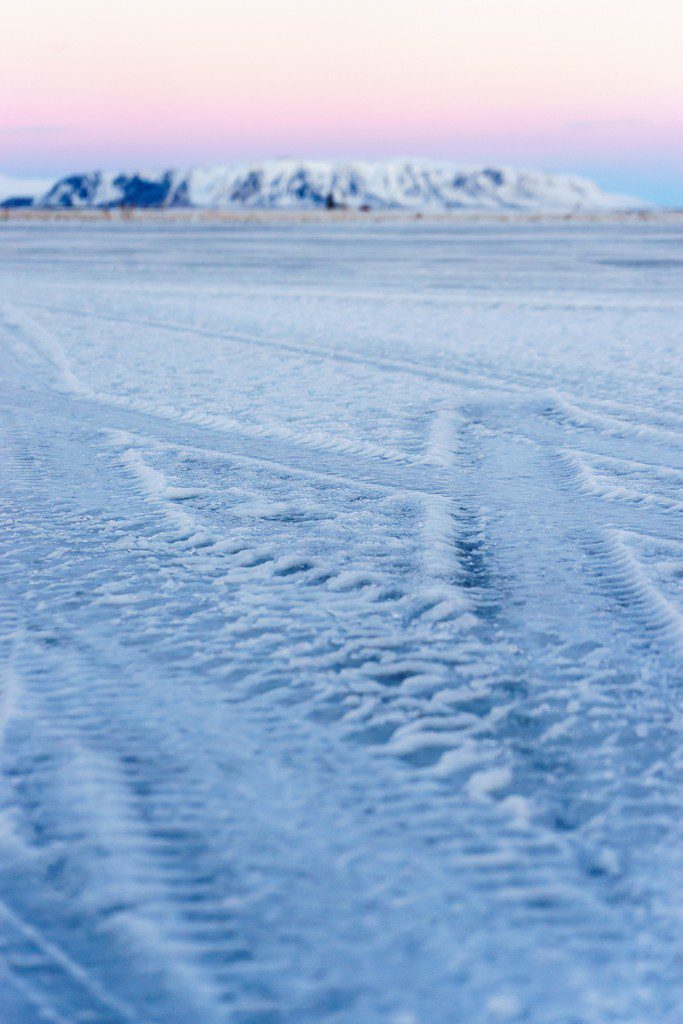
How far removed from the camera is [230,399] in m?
6.00

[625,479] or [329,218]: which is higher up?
[329,218]

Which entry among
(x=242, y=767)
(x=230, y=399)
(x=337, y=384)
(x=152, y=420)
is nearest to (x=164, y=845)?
(x=242, y=767)

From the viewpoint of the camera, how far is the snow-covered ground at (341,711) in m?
1.59

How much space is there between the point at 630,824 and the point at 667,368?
5.51 m

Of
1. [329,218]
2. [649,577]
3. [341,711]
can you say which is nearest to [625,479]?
[649,577]

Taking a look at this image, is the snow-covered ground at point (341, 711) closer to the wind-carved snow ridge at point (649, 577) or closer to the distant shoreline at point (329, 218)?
the wind-carved snow ridge at point (649, 577)

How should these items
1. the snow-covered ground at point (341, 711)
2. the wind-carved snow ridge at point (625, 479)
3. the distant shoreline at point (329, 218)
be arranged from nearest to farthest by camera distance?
the snow-covered ground at point (341, 711) → the wind-carved snow ridge at point (625, 479) → the distant shoreline at point (329, 218)

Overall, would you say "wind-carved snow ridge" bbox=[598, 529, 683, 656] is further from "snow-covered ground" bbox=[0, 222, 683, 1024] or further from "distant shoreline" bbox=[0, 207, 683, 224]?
"distant shoreline" bbox=[0, 207, 683, 224]

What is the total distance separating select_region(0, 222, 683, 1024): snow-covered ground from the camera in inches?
62.8

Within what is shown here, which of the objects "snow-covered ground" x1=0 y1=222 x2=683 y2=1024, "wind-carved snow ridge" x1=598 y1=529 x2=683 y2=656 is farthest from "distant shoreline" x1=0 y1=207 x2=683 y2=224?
"wind-carved snow ridge" x1=598 y1=529 x2=683 y2=656

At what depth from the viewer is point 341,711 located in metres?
2.33

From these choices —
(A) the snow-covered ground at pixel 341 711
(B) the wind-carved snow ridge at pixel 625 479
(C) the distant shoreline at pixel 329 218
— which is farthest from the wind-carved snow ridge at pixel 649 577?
(C) the distant shoreline at pixel 329 218

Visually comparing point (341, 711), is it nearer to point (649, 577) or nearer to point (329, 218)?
point (649, 577)

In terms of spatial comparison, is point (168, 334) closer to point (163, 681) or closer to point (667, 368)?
point (667, 368)
